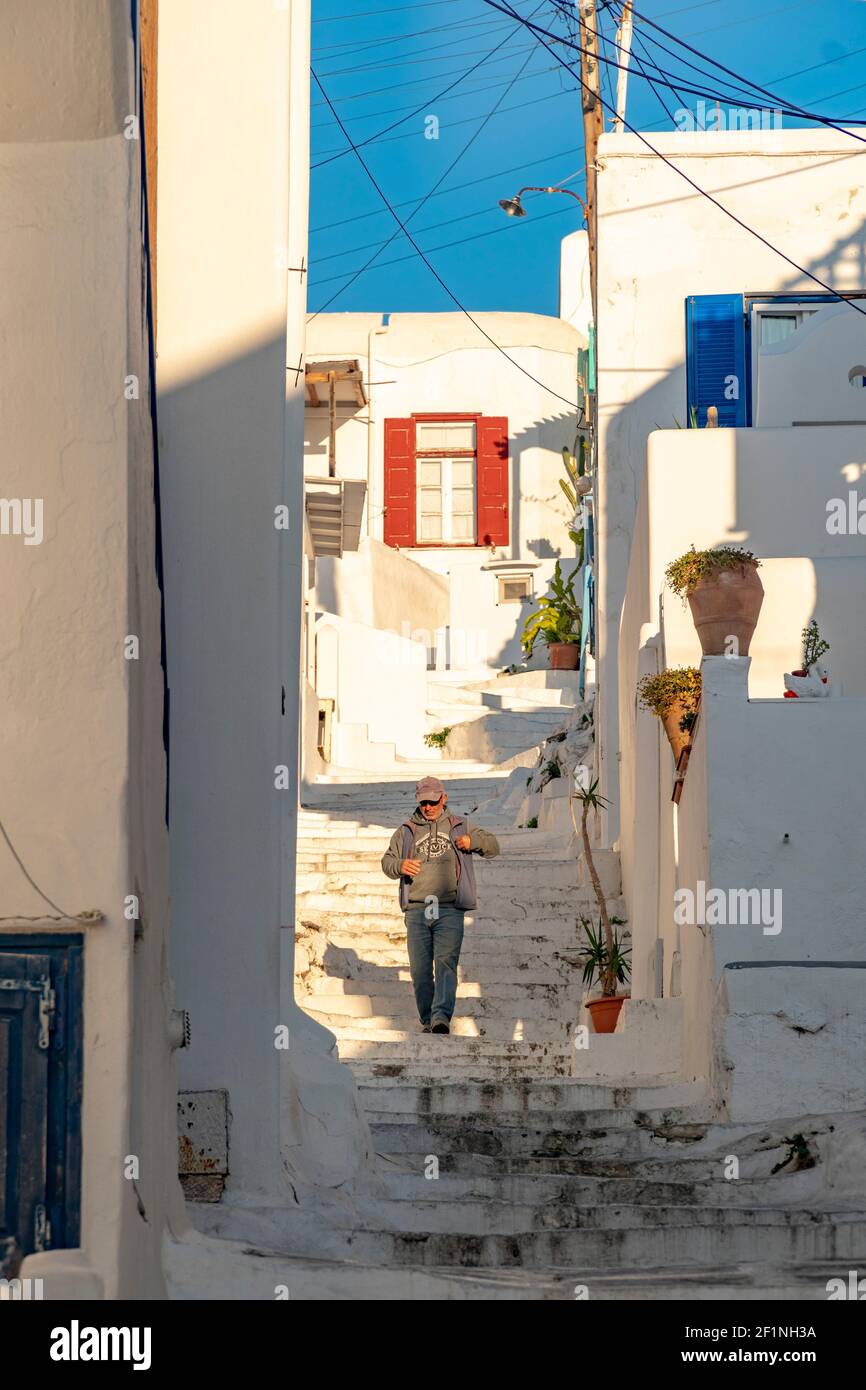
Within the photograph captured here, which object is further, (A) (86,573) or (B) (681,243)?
(B) (681,243)

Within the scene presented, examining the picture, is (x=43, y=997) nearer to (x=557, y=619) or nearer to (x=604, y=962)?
(x=604, y=962)

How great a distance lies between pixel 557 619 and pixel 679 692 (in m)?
15.7

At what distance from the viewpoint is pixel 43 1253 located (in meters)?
5.42

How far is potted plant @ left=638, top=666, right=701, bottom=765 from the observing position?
10.3 metres

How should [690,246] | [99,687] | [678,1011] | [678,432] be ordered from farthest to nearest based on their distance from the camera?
1. [690,246]
2. [678,432]
3. [678,1011]
4. [99,687]

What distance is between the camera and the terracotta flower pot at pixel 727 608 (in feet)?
34.5

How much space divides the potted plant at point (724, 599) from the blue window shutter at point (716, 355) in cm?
523

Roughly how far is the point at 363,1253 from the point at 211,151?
4142 millimetres

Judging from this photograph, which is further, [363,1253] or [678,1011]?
[678,1011]

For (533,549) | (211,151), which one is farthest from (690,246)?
(533,549)

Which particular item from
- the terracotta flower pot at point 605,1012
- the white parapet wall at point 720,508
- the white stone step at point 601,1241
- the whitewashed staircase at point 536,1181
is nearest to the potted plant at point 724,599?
the white parapet wall at point 720,508

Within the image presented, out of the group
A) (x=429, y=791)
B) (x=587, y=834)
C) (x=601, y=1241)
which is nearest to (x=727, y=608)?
(x=429, y=791)

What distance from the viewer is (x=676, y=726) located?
10430 millimetres
